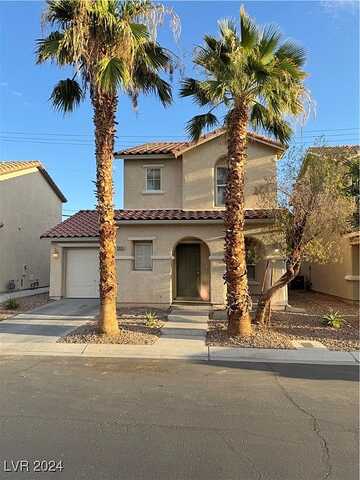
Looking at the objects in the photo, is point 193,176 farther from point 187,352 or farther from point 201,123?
point 187,352

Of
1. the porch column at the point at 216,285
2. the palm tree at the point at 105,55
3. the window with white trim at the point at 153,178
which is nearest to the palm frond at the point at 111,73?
the palm tree at the point at 105,55

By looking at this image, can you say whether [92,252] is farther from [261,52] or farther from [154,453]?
[154,453]

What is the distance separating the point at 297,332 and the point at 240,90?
6.48 meters

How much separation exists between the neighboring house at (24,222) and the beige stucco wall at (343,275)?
15.7 m

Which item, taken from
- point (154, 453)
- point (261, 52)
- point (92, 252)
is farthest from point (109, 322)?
point (92, 252)

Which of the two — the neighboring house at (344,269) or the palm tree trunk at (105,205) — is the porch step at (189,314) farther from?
the neighboring house at (344,269)

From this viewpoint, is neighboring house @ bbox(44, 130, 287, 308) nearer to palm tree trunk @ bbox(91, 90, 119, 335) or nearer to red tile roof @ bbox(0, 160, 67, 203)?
palm tree trunk @ bbox(91, 90, 119, 335)

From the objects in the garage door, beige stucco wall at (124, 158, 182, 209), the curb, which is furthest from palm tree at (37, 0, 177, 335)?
the garage door

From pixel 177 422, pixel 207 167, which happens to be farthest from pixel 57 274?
pixel 177 422

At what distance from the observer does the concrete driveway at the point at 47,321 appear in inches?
442

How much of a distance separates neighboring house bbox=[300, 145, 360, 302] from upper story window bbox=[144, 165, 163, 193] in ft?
22.8

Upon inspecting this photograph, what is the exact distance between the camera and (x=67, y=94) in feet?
39.8

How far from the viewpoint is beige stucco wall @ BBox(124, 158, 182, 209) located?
56.6 ft

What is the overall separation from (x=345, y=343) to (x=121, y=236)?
8752 mm
